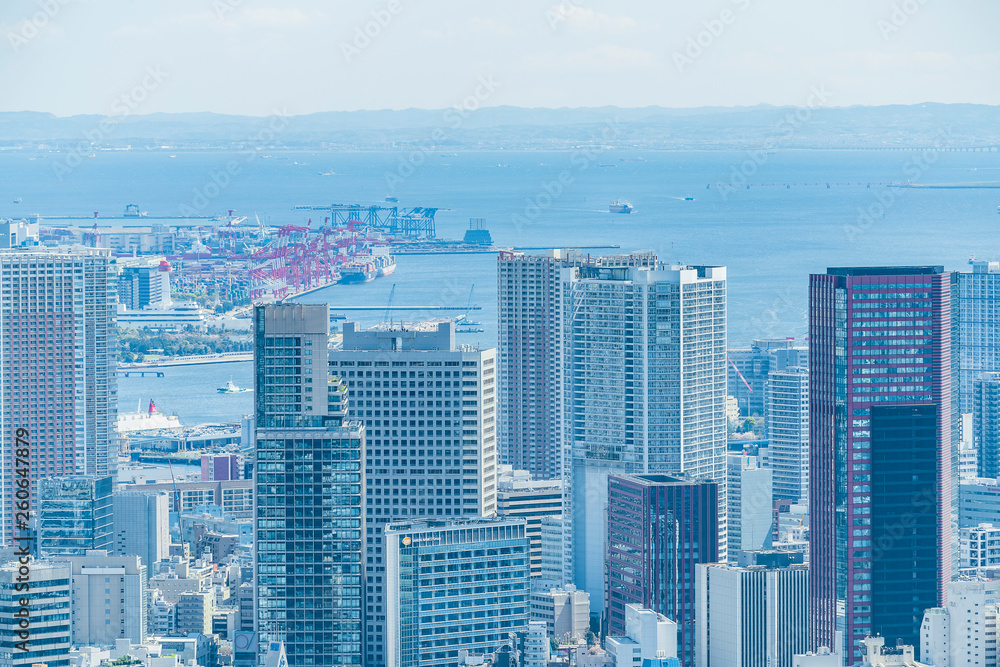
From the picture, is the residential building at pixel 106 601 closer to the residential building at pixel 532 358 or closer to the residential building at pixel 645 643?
the residential building at pixel 645 643

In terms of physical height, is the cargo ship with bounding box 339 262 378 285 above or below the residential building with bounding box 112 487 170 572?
above

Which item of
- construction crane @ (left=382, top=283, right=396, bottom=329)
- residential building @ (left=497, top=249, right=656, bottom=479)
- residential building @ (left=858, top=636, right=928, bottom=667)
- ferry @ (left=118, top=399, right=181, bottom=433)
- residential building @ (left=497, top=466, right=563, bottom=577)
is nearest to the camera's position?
residential building @ (left=858, top=636, right=928, bottom=667)

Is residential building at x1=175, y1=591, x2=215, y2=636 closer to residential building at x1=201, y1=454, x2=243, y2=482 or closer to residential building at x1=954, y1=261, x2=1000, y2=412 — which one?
residential building at x1=201, y1=454, x2=243, y2=482

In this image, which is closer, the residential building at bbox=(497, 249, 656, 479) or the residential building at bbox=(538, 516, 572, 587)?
the residential building at bbox=(538, 516, 572, 587)

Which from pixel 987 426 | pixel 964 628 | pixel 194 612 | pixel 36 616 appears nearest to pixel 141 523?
pixel 194 612

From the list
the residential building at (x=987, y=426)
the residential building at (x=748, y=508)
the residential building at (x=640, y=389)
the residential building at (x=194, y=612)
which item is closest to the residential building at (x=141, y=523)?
the residential building at (x=194, y=612)

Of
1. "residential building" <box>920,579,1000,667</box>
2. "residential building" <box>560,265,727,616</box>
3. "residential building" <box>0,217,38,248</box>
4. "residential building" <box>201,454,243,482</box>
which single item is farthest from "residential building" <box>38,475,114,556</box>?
"residential building" <box>0,217,38,248</box>

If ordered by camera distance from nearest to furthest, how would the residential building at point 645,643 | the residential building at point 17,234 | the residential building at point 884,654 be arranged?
the residential building at point 884,654 < the residential building at point 645,643 < the residential building at point 17,234

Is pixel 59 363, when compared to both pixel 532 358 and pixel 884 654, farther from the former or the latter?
pixel 884 654
